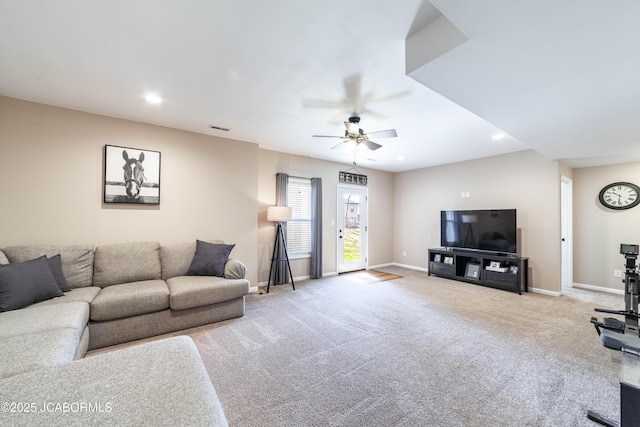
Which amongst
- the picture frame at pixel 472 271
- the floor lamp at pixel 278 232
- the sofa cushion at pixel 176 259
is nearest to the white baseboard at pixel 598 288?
the picture frame at pixel 472 271

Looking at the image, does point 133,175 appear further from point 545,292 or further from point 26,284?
point 545,292

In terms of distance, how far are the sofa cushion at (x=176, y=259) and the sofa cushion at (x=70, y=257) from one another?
74cm

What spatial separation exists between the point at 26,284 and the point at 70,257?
2.12ft

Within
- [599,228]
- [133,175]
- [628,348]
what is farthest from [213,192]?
[599,228]

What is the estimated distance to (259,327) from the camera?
2.97 meters

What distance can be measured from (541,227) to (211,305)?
5.59m

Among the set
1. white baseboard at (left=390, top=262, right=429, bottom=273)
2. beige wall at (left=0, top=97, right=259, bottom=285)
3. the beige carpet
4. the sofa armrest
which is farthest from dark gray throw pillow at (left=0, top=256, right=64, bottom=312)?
white baseboard at (left=390, top=262, right=429, bottom=273)

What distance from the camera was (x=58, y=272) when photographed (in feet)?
8.64

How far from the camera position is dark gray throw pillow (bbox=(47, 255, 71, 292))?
8.52ft

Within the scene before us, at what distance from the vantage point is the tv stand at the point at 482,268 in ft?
14.6

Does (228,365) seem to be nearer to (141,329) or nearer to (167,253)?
(141,329)

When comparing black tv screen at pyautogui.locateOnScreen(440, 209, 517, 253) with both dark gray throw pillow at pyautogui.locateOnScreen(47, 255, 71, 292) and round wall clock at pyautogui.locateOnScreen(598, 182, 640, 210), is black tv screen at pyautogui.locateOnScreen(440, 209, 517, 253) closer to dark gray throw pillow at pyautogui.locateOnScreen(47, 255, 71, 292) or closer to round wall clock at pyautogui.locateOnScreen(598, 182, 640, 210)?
round wall clock at pyautogui.locateOnScreen(598, 182, 640, 210)

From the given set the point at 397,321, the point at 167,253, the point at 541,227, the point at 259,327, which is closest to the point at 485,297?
the point at 541,227

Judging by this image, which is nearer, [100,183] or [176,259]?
[100,183]
